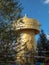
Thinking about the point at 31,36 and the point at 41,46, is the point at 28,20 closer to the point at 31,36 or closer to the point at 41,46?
the point at 31,36

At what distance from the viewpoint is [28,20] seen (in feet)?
26.9

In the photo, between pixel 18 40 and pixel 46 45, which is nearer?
pixel 18 40

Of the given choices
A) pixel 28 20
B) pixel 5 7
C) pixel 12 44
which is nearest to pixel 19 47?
pixel 12 44

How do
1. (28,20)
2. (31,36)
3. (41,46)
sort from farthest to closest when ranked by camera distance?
(41,46), (31,36), (28,20)

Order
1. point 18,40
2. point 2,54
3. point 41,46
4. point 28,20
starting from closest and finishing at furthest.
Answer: point 2,54, point 18,40, point 28,20, point 41,46

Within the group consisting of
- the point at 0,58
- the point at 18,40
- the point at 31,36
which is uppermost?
the point at 31,36

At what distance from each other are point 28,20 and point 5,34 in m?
2.51

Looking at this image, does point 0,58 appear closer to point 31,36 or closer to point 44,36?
point 31,36

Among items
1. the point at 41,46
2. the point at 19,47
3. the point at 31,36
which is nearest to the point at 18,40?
the point at 19,47

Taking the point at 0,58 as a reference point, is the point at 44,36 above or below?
above

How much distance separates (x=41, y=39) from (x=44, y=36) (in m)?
0.21

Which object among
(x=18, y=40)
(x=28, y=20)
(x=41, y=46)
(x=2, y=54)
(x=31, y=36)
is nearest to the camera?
(x=2, y=54)

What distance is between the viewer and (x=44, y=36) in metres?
10.6

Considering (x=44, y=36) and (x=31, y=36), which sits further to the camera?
(x=44, y=36)
